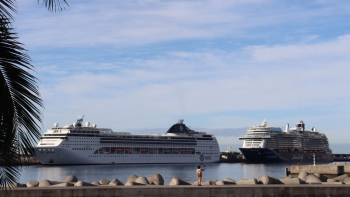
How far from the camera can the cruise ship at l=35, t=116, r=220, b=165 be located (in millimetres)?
91875

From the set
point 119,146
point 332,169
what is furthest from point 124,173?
point 332,169

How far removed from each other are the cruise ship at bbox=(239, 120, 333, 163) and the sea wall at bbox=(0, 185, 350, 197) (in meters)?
92.4

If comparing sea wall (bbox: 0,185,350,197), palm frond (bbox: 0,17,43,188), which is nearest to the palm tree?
palm frond (bbox: 0,17,43,188)

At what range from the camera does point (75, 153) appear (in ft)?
303

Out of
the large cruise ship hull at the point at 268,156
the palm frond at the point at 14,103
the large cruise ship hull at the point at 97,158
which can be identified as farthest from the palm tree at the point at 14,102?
the large cruise ship hull at the point at 268,156

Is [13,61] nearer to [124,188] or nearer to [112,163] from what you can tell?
[124,188]

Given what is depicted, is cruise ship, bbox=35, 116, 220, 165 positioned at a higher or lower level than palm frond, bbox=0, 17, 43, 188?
higher

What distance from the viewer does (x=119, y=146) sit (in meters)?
99.0

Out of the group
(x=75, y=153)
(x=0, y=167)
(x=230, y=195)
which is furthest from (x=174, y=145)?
(x=0, y=167)

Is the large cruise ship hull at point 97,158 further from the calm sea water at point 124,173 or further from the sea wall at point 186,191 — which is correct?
the sea wall at point 186,191

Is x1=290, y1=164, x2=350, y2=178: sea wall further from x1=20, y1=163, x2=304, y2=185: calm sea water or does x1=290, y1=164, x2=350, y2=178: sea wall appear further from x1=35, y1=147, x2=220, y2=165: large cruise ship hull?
x1=35, y1=147, x2=220, y2=165: large cruise ship hull

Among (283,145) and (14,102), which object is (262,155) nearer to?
(283,145)

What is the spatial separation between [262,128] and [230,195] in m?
100

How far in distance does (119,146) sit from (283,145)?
3619 centimetres
